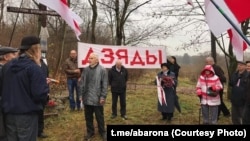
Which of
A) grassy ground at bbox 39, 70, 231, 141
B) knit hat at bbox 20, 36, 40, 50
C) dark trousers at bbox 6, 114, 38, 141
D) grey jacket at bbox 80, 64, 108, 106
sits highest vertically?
knit hat at bbox 20, 36, 40, 50

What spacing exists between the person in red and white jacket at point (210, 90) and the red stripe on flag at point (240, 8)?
143 inches

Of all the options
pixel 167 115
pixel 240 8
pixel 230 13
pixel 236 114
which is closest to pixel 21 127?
pixel 230 13

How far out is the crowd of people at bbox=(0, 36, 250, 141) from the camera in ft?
15.9

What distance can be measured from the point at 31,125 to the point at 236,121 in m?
5.15

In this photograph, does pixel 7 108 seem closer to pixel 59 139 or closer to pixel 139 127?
pixel 139 127

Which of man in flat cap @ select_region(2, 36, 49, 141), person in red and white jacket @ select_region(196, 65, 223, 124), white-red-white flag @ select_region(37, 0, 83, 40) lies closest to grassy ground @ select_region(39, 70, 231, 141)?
person in red and white jacket @ select_region(196, 65, 223, 124)

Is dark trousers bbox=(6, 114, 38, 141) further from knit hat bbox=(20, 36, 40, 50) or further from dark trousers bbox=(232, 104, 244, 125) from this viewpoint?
dark trousers bbox=(232, 104, 244, 125)

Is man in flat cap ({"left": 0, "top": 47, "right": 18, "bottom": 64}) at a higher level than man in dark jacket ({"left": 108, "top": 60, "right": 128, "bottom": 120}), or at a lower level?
higher

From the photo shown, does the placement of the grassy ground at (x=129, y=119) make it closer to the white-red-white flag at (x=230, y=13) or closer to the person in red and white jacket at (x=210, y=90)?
the person in red and white jacket at (x=210, y=90)

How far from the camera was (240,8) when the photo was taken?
4.84 meters

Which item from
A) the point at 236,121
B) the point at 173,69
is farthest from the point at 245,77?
the point at 173,69

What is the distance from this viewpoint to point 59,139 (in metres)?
8.40

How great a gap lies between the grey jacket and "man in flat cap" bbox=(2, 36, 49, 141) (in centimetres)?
283

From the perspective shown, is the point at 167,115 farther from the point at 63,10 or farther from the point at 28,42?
the point at 28,42
